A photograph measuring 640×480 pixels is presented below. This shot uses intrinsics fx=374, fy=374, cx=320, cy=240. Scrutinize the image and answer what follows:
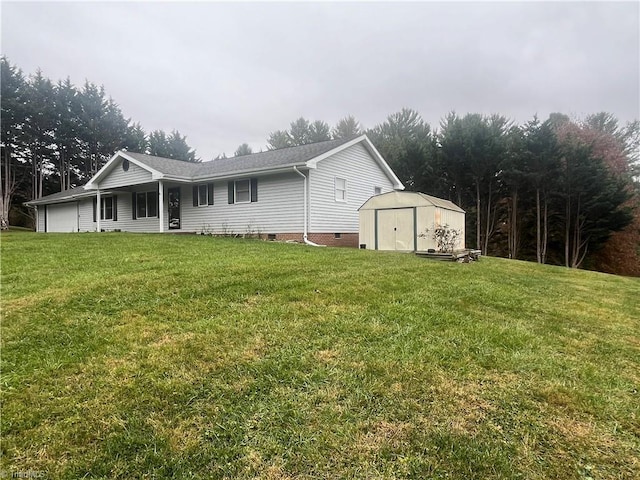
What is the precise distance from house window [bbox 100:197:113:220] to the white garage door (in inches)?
129

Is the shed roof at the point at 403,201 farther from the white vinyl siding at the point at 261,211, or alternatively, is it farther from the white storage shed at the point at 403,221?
the white vinyl siding at the point at 261,211

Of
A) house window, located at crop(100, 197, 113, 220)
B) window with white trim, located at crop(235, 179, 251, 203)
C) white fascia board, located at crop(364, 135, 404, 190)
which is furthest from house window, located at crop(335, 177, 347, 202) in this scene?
house window, located at crop(100, 197, 113, 220)

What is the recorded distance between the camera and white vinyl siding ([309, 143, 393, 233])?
46.2 feet

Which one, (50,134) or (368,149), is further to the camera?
(50,134)

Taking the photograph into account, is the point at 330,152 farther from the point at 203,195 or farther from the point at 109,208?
the point at 109,208

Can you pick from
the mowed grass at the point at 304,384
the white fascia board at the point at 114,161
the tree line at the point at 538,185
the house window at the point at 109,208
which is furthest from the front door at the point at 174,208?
the tree line at the point at 538,185

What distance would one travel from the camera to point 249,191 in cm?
1507

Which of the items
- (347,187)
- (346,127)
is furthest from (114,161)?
(346,127)

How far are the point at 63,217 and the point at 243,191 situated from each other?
1559 centimetres

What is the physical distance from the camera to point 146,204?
18547mm

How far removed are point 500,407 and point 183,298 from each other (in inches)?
148

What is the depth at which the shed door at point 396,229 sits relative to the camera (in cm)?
1275

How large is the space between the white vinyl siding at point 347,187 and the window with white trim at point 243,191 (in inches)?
113

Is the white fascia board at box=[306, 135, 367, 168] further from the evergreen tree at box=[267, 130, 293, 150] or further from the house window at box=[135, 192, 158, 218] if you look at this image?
the evergreen tree at box=[267, 130, 293, 150]
